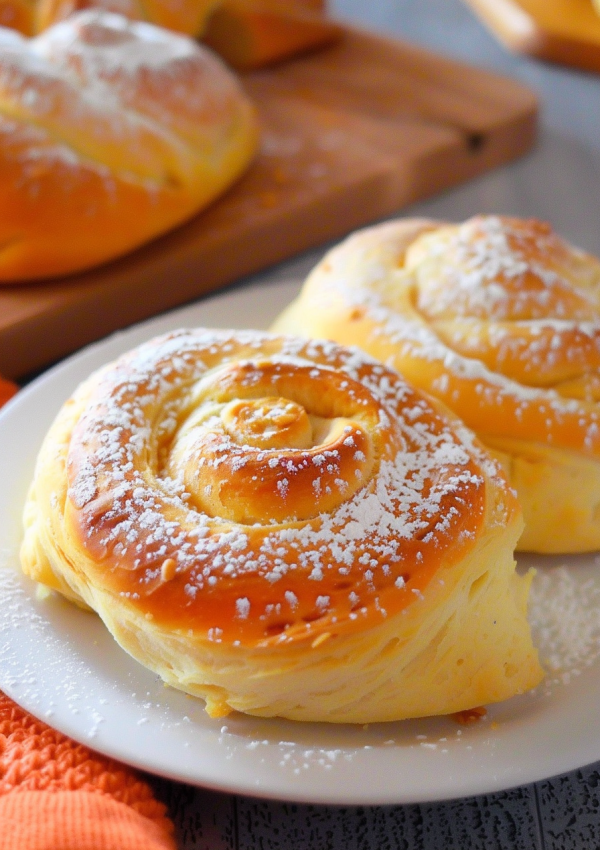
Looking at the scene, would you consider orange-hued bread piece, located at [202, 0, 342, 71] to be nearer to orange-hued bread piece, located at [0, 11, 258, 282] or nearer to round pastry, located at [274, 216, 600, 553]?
orange-hued bread piece, located at [0, 11, 258, 282]

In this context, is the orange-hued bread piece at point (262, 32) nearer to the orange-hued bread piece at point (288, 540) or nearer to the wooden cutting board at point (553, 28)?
the wooden cutting board at point (553, 28)

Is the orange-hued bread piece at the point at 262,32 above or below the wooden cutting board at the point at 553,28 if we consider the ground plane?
below

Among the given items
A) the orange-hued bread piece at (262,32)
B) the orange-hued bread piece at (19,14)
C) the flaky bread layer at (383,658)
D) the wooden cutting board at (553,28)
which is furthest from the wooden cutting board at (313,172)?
the flaky bread layer at (383,658)

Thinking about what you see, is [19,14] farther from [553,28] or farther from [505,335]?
[505,335]

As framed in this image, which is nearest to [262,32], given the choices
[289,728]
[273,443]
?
[273,443]

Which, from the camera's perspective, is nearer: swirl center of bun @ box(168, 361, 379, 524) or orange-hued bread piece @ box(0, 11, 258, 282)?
swirl center of bun @ box(168, 361, 379, 524)

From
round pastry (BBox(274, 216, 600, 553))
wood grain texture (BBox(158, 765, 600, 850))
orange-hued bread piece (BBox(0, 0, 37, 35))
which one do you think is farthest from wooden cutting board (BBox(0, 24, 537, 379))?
wood grain texture (BBox(158, 765, 600, 850))
